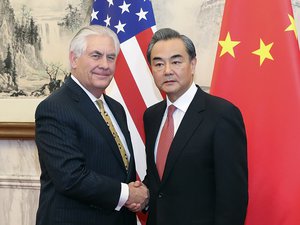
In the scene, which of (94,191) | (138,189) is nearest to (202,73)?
(138,189)

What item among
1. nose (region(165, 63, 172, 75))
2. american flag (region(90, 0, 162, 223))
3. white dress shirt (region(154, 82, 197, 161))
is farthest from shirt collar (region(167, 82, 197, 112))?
american flag (region(90, 0, 162, 223))

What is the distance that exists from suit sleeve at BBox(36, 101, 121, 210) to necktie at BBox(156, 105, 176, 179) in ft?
0.68

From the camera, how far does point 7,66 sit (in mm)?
3020

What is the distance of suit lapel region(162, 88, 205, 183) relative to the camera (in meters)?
1.79

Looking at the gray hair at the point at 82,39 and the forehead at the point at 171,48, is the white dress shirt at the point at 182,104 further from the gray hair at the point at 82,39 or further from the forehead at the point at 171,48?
the gray hair at the point at 82,39

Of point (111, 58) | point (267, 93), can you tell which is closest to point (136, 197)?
point (111, 58)

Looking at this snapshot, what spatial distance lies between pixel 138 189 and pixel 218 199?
14.0 inches

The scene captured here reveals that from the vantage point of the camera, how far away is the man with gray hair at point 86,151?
176cm

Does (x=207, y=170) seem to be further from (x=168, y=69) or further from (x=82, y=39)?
(x=82, y=39)

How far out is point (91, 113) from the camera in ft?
6.14

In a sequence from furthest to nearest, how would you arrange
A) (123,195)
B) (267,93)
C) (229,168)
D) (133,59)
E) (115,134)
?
(133,59)
(267,93)
(115,134)
(123,195)
(229,168)

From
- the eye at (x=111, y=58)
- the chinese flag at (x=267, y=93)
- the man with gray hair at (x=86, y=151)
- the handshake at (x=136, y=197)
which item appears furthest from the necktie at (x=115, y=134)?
the chinese flag at (x=267, y=93)

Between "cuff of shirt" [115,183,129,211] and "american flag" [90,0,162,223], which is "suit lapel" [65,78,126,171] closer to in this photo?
"cuff of shirt" [115,183,129,211]

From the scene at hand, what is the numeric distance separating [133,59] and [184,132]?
0.87 m
